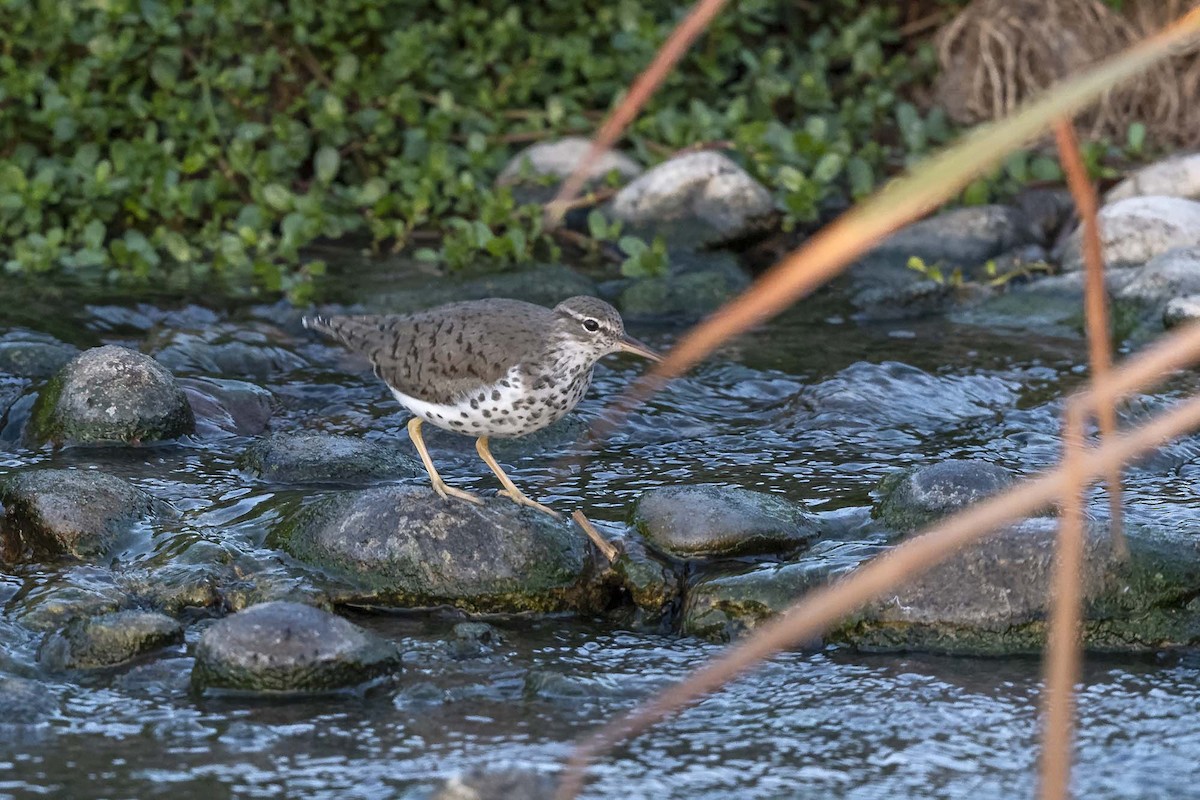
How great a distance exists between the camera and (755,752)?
489 centimetres

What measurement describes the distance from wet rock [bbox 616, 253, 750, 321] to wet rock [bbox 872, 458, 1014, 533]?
351cm

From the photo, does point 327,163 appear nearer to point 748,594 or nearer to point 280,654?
point 748,594

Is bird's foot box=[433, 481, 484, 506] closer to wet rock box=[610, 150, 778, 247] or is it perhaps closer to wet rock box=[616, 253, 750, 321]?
wet rock box=[616, 253, 750, 321]

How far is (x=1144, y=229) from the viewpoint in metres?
10.4

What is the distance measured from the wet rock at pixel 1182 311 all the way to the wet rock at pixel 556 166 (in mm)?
3935

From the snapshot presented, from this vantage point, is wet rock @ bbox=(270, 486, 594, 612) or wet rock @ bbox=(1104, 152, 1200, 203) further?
wet rock @ bbox=(1104, 152, 1200, 203)

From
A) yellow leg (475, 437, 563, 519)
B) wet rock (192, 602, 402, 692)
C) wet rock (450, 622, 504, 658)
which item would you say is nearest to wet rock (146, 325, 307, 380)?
yellow leg (475, 437, 563, 519)

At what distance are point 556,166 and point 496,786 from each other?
25.3 feet

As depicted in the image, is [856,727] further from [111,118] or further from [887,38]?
[887,38]

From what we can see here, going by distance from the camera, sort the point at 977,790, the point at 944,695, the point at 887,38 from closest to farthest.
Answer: the point at 977,790 → the point at 944,695 → the point at 887,38

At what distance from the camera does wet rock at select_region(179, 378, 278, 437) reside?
313 inches

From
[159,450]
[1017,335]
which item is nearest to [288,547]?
[159,450]

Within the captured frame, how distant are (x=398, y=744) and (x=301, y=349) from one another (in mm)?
4637

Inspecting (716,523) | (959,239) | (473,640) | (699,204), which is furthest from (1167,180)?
(473,640)
